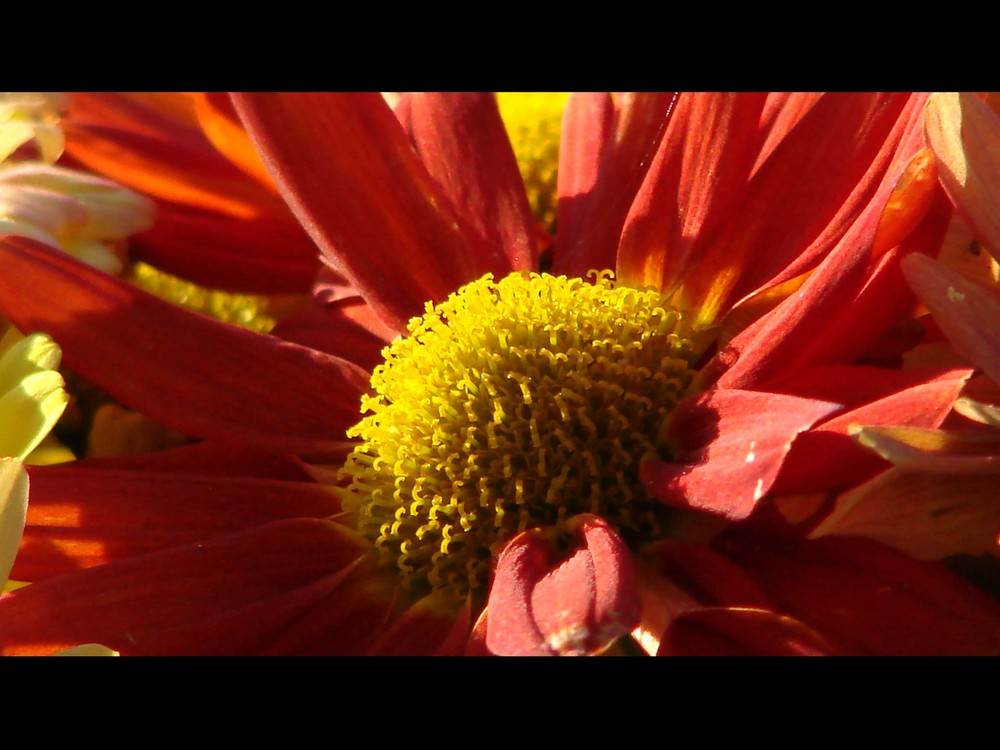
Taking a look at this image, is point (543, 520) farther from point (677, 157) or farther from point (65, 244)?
point (65, 244)

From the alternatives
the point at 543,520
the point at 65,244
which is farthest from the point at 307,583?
the point at 65,244

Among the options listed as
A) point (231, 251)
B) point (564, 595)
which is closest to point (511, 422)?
point (564, 595)

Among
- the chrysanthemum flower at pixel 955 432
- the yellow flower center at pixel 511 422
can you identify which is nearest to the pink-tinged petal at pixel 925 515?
the chrysanthemum flower at pixel 955 432

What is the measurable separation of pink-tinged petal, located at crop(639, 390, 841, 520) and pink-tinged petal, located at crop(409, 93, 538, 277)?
0.16 m

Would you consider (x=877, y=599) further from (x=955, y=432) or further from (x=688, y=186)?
(x=688, y=186)

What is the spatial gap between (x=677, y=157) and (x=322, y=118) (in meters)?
0.17

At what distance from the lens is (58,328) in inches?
20.7

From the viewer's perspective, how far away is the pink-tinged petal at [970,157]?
0.39m

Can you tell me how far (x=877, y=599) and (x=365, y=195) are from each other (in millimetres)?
305

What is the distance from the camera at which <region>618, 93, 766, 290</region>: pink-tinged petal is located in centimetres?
52

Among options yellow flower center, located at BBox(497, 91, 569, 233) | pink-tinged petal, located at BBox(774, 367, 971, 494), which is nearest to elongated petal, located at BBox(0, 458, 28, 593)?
pink-tinged petal, located at BBox(774, 367, 971, 494)

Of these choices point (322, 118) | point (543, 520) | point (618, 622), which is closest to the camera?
point (618, 622)

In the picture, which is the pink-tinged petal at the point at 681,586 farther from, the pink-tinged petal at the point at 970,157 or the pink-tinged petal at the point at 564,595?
the pink-tinged petal at the point at 970,157

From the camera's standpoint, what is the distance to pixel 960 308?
0.38 m
